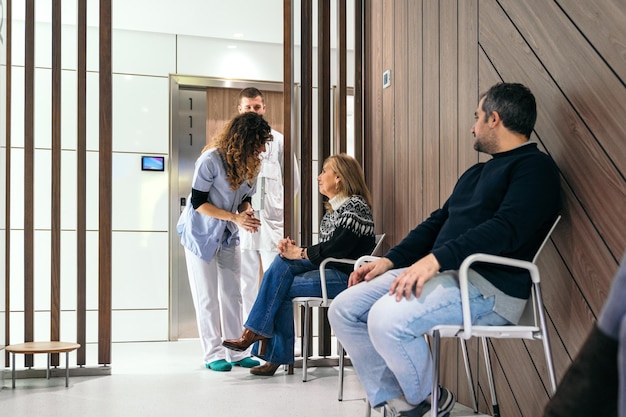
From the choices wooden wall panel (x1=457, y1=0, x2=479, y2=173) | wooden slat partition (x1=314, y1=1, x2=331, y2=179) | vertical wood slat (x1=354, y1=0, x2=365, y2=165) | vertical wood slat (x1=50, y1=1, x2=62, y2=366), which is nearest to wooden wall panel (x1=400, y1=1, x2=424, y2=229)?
wooden wall panel (x1=457, y1=0, x2=479, y2=173)

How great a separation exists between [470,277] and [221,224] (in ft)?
7.48

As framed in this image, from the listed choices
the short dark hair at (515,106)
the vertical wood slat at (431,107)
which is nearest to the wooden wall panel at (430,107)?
the vertical wood slat at (431,107)

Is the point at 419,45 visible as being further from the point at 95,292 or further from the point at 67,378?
the point at 95,292

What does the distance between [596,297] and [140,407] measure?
198 centimetres

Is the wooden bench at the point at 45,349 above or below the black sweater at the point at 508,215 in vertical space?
below

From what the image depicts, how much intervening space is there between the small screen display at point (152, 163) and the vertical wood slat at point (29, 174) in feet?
6.15

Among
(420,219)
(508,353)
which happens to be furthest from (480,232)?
(420,219)

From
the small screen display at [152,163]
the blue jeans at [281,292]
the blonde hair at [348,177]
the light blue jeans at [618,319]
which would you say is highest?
the small screen display at [152,163]

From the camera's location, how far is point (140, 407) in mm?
3148

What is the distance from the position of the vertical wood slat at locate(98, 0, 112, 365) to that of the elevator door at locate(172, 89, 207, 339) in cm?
181

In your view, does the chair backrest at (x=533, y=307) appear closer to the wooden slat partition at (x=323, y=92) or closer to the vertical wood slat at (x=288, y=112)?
the vertical wood slat at (x=288, y=112)

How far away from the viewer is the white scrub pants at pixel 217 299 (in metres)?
4.28

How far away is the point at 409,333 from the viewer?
217 cm

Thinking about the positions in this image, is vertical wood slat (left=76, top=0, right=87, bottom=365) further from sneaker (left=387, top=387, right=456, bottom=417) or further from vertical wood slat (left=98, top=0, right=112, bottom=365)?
sneaker (left=387, top=387, right=456, bottom=417)
